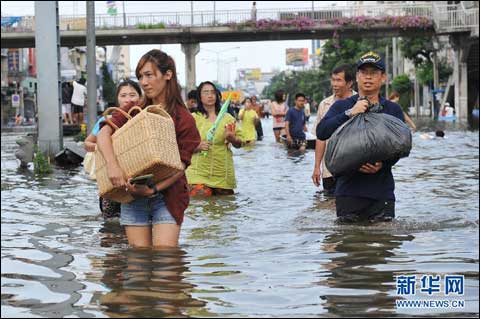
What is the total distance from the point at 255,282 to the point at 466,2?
62.9 m

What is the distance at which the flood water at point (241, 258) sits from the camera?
5.51 metres

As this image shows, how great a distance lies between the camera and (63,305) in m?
5.45

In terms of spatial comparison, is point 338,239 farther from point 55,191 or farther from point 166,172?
point 55,191

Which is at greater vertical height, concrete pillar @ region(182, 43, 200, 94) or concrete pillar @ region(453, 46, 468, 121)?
concrete pillar @ region(182, 43, 200, 94)

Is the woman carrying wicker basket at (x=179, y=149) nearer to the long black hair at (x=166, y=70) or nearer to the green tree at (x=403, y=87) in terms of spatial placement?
the long black hair at (x=166, y=70)

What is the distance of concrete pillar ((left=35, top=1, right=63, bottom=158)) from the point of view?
757 inches

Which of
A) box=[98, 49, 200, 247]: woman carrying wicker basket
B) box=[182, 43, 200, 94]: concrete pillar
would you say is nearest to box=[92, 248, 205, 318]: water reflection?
box=[98, 49, 200, 247]: woman carrying wicker basket

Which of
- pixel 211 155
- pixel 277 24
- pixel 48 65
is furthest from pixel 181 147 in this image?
pixel 277 24

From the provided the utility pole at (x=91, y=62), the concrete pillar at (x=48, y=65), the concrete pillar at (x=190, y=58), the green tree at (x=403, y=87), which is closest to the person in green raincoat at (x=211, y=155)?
the concrete pillar at (x=48, y=65)

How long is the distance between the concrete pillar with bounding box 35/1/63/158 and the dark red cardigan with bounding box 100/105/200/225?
12875 mm

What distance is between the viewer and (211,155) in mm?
12422

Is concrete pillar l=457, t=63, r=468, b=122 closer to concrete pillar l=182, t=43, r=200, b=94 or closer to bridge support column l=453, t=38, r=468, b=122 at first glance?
bridge support column l=453, t=38, r=468, b=122

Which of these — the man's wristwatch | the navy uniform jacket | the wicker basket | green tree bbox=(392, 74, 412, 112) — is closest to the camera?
the wicker basket

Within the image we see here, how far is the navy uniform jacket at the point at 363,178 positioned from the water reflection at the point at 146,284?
4.95 ft
